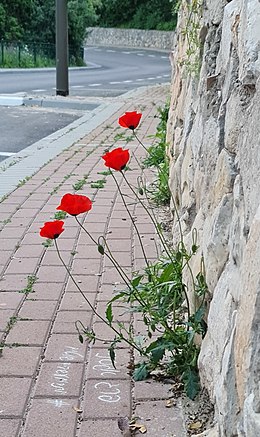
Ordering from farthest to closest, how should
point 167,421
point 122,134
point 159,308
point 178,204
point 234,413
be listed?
point 122,134 < point 178,204 < point 159,308 < point 167,421 < point 234,413

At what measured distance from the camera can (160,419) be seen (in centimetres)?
273

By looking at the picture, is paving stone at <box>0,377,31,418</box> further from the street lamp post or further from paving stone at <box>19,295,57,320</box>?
the street lamp post

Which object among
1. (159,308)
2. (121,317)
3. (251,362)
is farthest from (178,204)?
(251,362)

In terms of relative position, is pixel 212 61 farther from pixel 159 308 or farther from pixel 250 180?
pixel 250 180

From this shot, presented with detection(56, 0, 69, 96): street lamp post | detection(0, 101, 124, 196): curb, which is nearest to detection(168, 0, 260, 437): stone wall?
detection(0, 101, 124, 196): curb

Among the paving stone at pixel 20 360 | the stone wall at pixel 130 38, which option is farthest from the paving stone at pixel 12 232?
the stone wall at pixel 130 38

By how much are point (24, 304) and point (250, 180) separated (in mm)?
1919

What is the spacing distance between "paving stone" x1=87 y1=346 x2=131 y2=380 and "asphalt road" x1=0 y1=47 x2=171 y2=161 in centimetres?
613

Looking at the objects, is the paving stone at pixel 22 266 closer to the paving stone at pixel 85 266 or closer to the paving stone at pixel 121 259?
the paving stone at pixel 85 266

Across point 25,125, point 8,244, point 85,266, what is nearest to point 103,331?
point 85,266

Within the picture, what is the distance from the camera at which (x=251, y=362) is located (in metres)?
1.87

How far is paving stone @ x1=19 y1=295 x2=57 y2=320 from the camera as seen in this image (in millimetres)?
3682

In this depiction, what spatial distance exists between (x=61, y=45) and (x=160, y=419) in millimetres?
15137

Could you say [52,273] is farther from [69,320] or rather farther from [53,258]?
[69,320]
